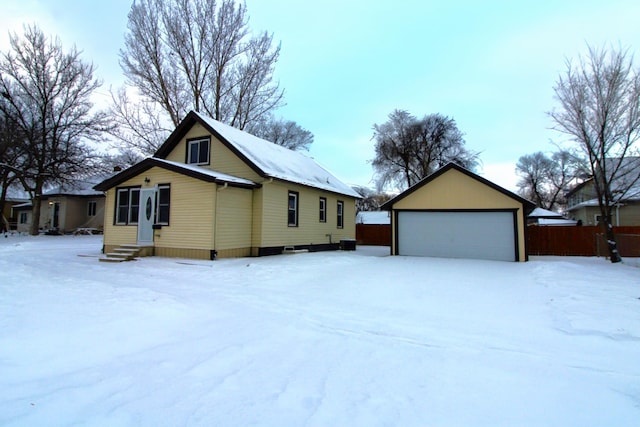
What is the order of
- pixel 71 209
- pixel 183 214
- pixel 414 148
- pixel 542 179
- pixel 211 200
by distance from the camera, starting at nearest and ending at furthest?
pixel 211 200 → pixel 183 214 → pixel 71 209 → pixel 414 148 → pixel 542 179

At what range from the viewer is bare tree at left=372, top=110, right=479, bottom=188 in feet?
115

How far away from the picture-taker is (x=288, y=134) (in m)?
38.0

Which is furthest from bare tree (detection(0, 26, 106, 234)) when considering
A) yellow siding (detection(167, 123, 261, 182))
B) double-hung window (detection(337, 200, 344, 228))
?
double-hung window (detection(337, 200, 344, 228))

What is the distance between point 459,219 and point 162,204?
477 inches

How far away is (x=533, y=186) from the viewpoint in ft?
163

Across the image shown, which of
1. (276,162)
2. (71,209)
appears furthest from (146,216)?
(71,209)

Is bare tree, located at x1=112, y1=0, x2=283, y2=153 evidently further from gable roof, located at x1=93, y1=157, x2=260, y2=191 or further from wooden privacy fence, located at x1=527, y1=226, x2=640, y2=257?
wooden privacy fence, located at x1=527, y1=226, x2=640, y2=257

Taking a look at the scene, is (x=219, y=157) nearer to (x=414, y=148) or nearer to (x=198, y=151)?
(x=198, y=151)

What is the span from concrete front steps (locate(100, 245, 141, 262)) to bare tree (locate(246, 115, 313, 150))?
74.6ft

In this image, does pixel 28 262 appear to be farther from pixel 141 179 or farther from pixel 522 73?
pixel 522 73

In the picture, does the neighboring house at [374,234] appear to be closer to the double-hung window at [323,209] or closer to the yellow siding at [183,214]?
the double-hung window at [323,209]

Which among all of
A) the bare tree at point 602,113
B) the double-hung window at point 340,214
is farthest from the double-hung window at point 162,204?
the bare tree at point 602,113

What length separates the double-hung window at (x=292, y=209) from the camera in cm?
1598

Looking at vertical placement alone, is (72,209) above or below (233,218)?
above
